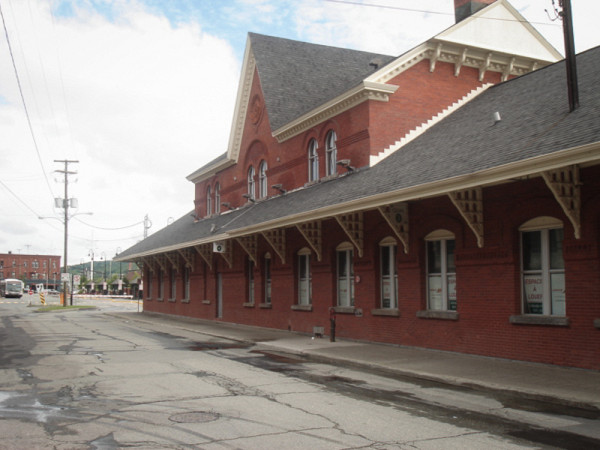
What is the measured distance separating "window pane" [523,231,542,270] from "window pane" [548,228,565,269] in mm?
269

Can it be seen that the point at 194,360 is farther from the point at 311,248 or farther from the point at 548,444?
the point at 548,444

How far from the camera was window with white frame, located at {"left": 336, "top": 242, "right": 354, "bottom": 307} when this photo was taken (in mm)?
18938

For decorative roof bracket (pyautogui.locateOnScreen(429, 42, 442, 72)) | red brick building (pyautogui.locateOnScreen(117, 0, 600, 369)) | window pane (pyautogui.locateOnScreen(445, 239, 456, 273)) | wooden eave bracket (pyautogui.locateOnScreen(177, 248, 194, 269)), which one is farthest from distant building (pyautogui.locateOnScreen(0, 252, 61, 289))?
window pane (pyautogui.locateOnScreen(445, 239, 456, 273))

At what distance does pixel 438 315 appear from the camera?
14.9m

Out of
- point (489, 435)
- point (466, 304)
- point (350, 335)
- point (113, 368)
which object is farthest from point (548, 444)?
point (350, 335)

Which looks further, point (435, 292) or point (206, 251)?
point (206, 251)

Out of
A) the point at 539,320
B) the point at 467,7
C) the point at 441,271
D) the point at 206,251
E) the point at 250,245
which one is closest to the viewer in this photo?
the point at 539,320

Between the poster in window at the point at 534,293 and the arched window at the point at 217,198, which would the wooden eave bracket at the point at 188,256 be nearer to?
the arched window at the point at 217,198

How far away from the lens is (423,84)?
20625 millimetres

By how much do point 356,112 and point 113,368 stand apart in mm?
11573

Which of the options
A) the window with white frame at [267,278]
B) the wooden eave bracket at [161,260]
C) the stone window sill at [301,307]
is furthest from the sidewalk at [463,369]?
the wooden eave bracket at [161,260]

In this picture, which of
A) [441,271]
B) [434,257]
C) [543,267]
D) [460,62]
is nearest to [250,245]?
[460,62]

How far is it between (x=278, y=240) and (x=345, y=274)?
3.79 m

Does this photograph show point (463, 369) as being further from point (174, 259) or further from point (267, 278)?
point (174, 259)
